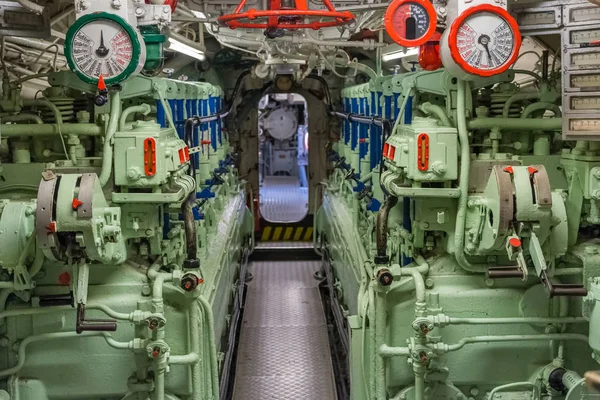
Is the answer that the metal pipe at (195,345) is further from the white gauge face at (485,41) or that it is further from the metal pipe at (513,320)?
the white gauge face at (485,41)

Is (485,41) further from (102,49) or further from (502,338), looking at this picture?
(102,49)

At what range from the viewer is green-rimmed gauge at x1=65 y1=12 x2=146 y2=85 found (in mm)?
3773

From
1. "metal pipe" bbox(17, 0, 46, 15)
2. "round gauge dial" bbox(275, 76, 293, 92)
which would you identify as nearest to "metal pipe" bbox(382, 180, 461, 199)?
"metal pipe" bbox(17, 0, 46, 15)

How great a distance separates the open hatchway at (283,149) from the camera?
15.0 meters

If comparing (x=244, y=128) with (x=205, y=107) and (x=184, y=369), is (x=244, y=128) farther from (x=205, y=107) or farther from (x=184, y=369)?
(x=184, y=369)

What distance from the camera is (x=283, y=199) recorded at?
14156 mm

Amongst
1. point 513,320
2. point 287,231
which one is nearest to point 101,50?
point 513,320

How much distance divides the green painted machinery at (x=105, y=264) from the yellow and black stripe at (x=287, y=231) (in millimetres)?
6236

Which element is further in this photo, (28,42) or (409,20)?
(28,42)

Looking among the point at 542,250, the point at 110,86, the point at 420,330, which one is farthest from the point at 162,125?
the point at 542,250

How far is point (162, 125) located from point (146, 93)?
29cm

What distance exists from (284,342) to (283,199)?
293 inches

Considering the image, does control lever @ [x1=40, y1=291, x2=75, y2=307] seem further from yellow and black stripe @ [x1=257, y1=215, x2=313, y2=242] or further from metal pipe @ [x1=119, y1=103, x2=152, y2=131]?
yellow and black stripe @ [x1=257, y1=215, x2=313, y2=242]

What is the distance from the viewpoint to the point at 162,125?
15.2 ft
